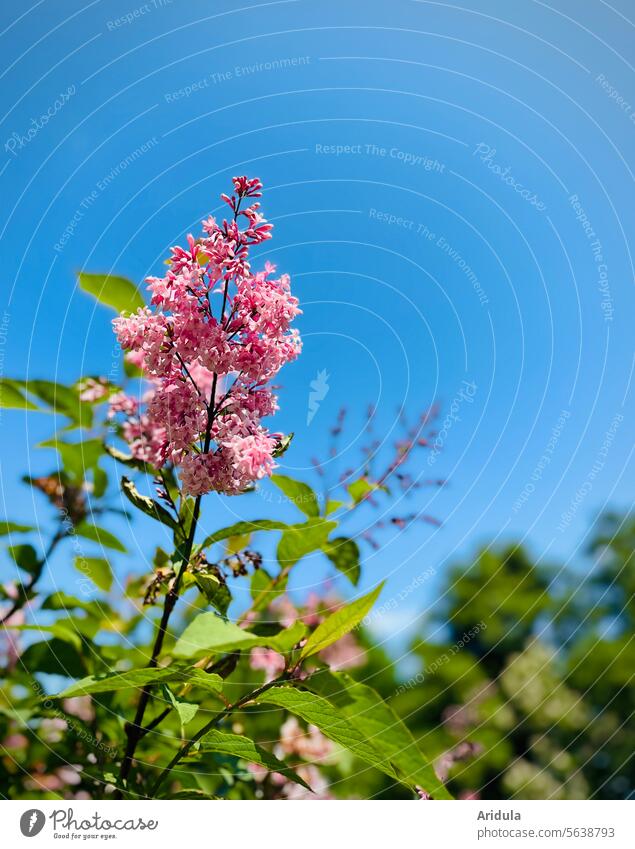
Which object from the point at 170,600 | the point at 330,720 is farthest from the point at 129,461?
the point at 330,720

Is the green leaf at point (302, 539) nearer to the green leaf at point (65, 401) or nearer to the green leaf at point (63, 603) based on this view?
the green leaf at point (63, 603)

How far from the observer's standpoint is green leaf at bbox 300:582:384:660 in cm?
124

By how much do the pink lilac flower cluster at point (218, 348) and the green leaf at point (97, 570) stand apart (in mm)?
707

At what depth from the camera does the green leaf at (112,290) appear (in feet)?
4.94

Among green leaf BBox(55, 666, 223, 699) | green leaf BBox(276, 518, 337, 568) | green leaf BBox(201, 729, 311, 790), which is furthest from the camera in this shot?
green leaf BBox(276, 518, 337, 568)

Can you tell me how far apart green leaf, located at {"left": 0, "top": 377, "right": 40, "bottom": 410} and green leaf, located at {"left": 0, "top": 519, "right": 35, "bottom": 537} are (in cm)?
29

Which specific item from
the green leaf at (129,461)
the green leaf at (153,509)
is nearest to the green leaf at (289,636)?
the green leaf at (153,509)

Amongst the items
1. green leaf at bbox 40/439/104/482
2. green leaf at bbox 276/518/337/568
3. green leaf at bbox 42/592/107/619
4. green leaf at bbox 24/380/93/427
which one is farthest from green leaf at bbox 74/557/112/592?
green leaf at bbox 276/518/337/568

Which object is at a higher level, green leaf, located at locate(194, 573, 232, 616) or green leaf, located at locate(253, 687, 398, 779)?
green leaf, located at locate(194, 573, 232, 616)

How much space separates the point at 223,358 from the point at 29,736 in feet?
4.37

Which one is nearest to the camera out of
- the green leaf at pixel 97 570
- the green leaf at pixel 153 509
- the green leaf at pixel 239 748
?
the green leaf at pixel 239 748

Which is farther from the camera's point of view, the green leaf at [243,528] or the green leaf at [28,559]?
the green leaf at [28,559]

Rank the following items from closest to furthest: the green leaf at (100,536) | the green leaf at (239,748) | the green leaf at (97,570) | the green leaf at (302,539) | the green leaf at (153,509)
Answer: the green leaf at (239,748) → the green leaf at (153,509) → the green leaf at (302,539) → the green leaf at (100,536) → the green leaf at (97,570)

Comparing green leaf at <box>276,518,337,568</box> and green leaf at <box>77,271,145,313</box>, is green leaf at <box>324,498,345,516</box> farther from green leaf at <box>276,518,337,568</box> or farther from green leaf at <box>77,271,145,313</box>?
green leaf at <box>77,271,145,313</box>
